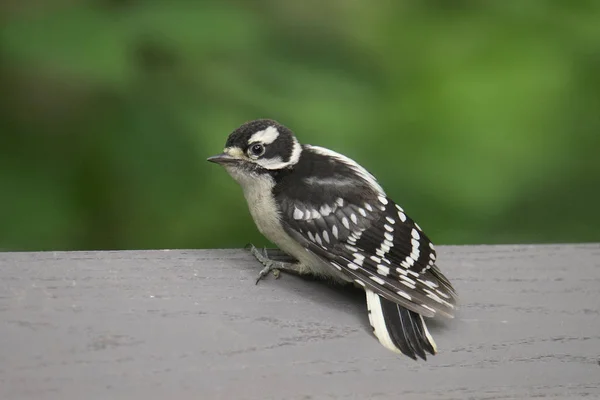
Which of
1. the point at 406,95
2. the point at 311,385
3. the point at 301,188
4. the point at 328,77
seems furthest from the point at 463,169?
the point at 311,385

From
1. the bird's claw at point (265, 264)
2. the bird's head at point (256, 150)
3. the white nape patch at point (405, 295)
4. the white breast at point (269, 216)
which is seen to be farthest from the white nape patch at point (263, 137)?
the white nape patch at point (405, 295)

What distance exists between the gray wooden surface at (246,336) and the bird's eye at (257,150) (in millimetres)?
327

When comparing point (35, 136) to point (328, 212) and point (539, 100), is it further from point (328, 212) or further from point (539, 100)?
point (539, 100)

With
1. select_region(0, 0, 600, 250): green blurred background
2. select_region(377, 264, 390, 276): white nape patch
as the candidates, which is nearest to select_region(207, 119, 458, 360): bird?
select_region(377, 264, 390, 276): white nape patch

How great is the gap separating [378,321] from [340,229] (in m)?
0.30

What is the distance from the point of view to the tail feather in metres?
2.18

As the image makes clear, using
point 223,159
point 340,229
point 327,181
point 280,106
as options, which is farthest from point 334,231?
point 280,106

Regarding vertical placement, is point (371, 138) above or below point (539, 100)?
below

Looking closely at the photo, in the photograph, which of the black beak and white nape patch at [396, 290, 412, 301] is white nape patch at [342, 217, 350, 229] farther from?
the black beak

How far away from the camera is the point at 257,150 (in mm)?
2506

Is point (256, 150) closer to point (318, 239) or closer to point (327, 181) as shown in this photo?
point (327, 181)

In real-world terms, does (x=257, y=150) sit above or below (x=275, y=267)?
above

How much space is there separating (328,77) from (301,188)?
75 cm

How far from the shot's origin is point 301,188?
2.47m
